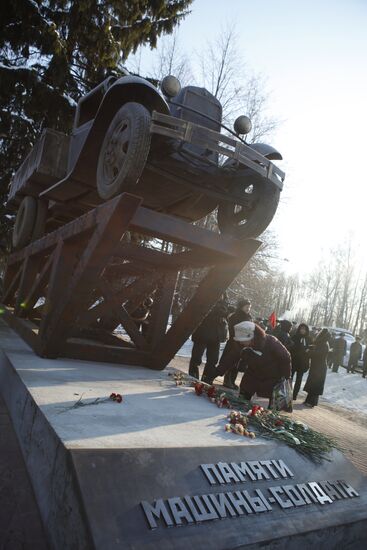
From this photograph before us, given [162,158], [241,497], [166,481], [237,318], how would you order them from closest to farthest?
[166,481], [241,497], [162,158], [237,318]

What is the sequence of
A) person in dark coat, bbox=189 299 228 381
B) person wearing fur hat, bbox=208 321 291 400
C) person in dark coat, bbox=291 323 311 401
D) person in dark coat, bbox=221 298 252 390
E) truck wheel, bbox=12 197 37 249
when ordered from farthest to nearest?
person in dark coat, bbox=291 323 311 401 → person in dark coat, bbox=189 299 228 381 → person in dark coat, bbox=221 298 252 390 → truck wheel, bbox=12 197 37 249 → person wearing fur hat, bbox=208 321 291 400

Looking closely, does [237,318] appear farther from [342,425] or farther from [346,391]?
[346,391]

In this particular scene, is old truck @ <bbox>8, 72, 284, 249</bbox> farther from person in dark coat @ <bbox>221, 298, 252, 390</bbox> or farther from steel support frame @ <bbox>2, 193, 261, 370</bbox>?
person in dark coat @ <bbox>221, 298, 252, 390</bbox>

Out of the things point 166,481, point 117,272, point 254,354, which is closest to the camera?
point 166,481

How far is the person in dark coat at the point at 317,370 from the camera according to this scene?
297 inches

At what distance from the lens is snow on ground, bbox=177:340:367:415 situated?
9.16 m

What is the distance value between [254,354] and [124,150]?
270cm

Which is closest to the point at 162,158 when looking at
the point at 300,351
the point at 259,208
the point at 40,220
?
the point at 259,208

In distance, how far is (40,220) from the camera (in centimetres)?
617

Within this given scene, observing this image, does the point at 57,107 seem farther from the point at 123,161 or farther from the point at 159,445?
the point at 159,445

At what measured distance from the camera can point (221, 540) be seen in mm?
1849

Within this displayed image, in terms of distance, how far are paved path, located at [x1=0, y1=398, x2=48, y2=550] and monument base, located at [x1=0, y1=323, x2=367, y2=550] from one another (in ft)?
0.19

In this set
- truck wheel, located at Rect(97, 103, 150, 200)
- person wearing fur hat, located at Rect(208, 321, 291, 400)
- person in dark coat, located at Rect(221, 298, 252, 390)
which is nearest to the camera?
truck wheel, located at Rect(97, 103, 150, 200)

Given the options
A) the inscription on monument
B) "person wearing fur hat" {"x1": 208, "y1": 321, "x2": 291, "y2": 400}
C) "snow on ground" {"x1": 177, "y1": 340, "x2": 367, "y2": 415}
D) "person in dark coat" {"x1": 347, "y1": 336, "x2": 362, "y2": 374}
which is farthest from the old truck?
"person in dark coat" {"x1": 347, "y1": 336, "x2": 362, "y2": 374}
